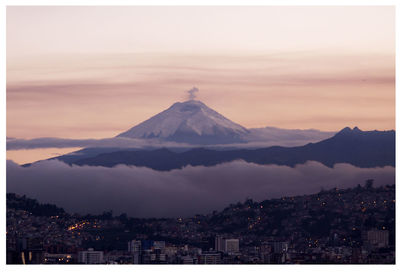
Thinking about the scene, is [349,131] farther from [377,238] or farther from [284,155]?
[377,238]

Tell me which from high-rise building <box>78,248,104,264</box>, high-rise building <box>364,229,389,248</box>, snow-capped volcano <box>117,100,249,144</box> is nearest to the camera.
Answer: high-rise building <box>78,248,104,264</box>

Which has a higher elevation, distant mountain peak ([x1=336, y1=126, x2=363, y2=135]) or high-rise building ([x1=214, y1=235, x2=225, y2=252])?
distant mountain peak ([x1=336, y1=126, x2=363, y2=135])

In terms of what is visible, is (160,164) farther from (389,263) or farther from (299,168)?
(389,263)

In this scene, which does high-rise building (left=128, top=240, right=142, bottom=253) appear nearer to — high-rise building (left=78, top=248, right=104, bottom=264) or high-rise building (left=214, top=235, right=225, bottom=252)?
high-rise building (left=78, top=248, right=104, bottom=264)

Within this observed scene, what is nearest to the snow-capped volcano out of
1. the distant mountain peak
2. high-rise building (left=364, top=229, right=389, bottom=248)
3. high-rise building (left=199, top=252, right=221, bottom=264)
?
the distant mountain peak

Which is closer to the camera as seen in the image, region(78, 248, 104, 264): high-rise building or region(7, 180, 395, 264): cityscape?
region(78, 248, 104, 264): high-rise building

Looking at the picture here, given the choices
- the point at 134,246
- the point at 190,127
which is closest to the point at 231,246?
the point at 134,246

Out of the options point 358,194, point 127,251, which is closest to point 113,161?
point 127,251

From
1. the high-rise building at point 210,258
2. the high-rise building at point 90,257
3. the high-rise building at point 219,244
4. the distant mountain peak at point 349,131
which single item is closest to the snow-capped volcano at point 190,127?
the distant mountain peak at point 349,131
